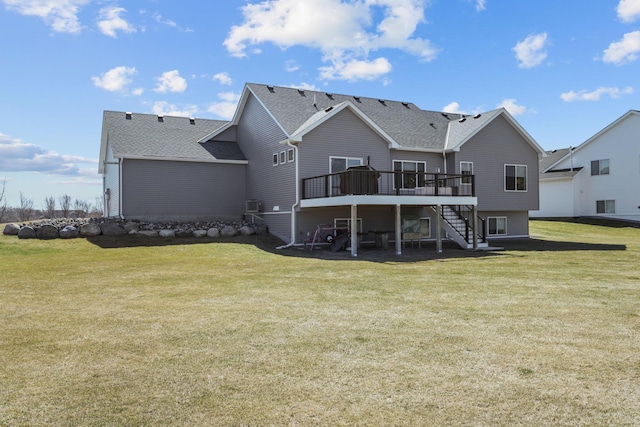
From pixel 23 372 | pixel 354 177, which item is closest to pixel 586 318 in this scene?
pixel 23 372

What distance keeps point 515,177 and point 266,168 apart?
13.2 m

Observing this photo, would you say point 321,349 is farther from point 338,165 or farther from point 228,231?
point 228,231

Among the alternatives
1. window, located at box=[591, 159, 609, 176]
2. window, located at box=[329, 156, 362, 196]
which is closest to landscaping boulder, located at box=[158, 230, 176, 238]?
window, located at box=[329, 156, 362, 196]

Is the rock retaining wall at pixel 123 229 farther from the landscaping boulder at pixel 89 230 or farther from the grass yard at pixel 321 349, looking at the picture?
the grass yard at pixel 321 349

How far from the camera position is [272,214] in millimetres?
24078

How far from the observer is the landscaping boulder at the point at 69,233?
21203 millimetres

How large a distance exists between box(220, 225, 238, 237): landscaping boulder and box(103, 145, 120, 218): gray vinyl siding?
17.9 feet

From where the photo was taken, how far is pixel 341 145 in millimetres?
22734

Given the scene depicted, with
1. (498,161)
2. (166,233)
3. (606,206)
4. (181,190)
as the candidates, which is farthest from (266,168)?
(606,206)

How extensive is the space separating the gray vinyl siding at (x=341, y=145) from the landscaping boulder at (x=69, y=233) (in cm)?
968

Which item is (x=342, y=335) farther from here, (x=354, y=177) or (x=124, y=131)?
(x=124, y=131)

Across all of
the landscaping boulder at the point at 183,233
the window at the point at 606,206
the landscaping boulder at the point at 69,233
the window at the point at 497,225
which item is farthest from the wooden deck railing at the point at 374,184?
the window at the point at 606,206

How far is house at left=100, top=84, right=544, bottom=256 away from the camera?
22.1 m

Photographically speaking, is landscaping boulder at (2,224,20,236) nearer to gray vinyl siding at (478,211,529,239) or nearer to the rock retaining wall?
the rock retaining wall
